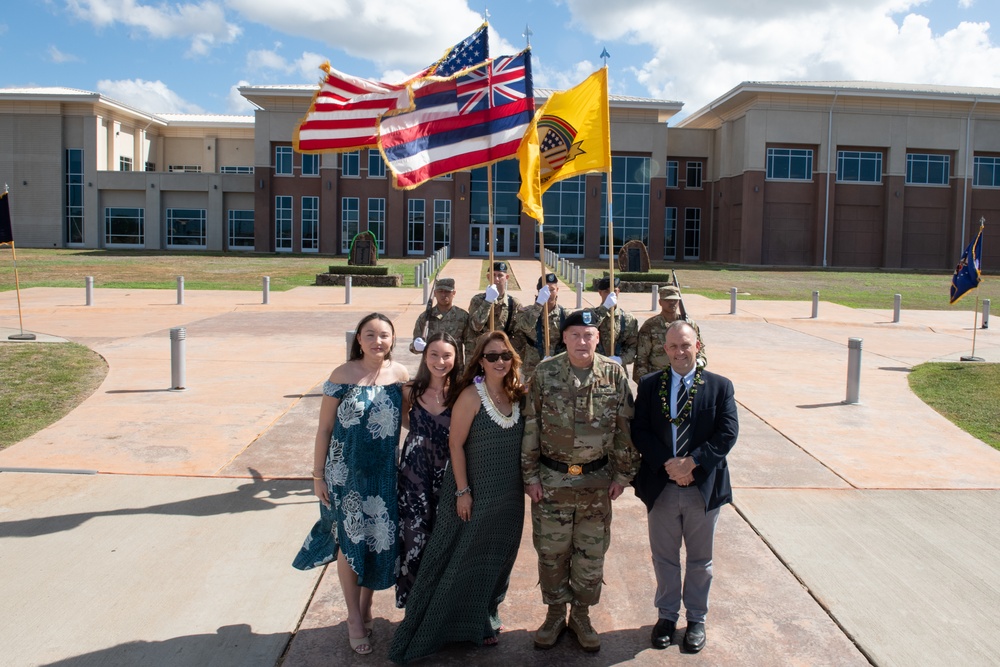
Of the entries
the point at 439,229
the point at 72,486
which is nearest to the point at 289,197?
the point at 439,229

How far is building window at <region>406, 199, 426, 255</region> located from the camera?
57.0 meters

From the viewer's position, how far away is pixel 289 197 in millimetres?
57906

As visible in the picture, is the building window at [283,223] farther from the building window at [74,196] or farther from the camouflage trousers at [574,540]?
the camouflage trousers at [574,540]

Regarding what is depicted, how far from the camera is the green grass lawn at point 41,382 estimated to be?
9.53 meters

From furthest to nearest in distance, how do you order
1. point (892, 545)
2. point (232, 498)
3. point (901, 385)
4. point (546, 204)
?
point (546, 204)
point (901, 385)
point (232, 498)
point (892, 545)

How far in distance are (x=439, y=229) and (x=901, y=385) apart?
151ft

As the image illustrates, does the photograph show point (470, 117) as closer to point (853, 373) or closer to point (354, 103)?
point (354, 103)

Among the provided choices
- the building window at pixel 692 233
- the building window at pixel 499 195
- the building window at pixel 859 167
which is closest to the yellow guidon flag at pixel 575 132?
the building window at pixel 499 195

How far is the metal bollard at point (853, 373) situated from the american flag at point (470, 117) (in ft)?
22.0

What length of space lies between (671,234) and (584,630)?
2352 inches

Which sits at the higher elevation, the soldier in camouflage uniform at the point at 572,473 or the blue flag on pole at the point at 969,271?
the blue flag on pole at the point at 969,271

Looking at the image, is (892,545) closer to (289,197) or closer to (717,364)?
(717,364)

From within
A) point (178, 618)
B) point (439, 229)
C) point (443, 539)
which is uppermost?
point (439, 229)

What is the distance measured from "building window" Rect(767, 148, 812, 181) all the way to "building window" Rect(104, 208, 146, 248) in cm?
4353
